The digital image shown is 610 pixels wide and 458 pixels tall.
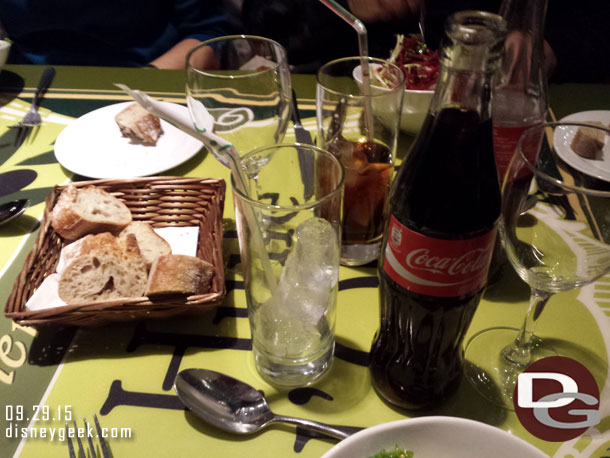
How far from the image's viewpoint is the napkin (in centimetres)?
65

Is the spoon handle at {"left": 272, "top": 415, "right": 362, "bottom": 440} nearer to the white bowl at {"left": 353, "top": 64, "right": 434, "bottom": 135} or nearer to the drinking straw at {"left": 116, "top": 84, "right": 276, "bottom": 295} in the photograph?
the drinking straw at {"left": 116, "top": 84, "right": 276, "bottom": 295}

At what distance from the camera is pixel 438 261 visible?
0.46 metres

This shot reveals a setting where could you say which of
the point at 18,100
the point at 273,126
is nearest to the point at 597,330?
the point at 273,126

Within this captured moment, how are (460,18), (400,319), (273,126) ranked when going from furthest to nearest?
(273,126), (400,319), (460,18)

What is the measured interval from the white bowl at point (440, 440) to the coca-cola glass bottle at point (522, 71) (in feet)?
1.02

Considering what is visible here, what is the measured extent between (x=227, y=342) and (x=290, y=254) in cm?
18

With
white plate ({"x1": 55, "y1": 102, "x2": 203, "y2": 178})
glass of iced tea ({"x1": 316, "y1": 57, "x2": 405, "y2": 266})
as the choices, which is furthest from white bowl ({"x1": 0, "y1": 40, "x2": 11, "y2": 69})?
glass of iced tea ({"x1": 316, "y1": 57, "x2": 405, "y2": 266})

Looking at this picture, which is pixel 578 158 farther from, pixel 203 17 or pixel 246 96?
pixel 203 17

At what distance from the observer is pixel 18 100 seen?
1.15 m

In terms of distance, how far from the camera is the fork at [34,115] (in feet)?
3.41

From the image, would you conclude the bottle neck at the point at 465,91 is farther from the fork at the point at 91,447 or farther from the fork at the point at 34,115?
the fork at the point at 34,115

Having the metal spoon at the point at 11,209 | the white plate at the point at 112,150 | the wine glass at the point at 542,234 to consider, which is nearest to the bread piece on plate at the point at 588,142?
the wine glass at the point at 542,234

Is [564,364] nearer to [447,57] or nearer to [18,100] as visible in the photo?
[447,57]

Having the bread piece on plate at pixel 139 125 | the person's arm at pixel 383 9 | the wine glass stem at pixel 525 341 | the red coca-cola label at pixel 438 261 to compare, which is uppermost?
the person's arm at pixel 383 9
